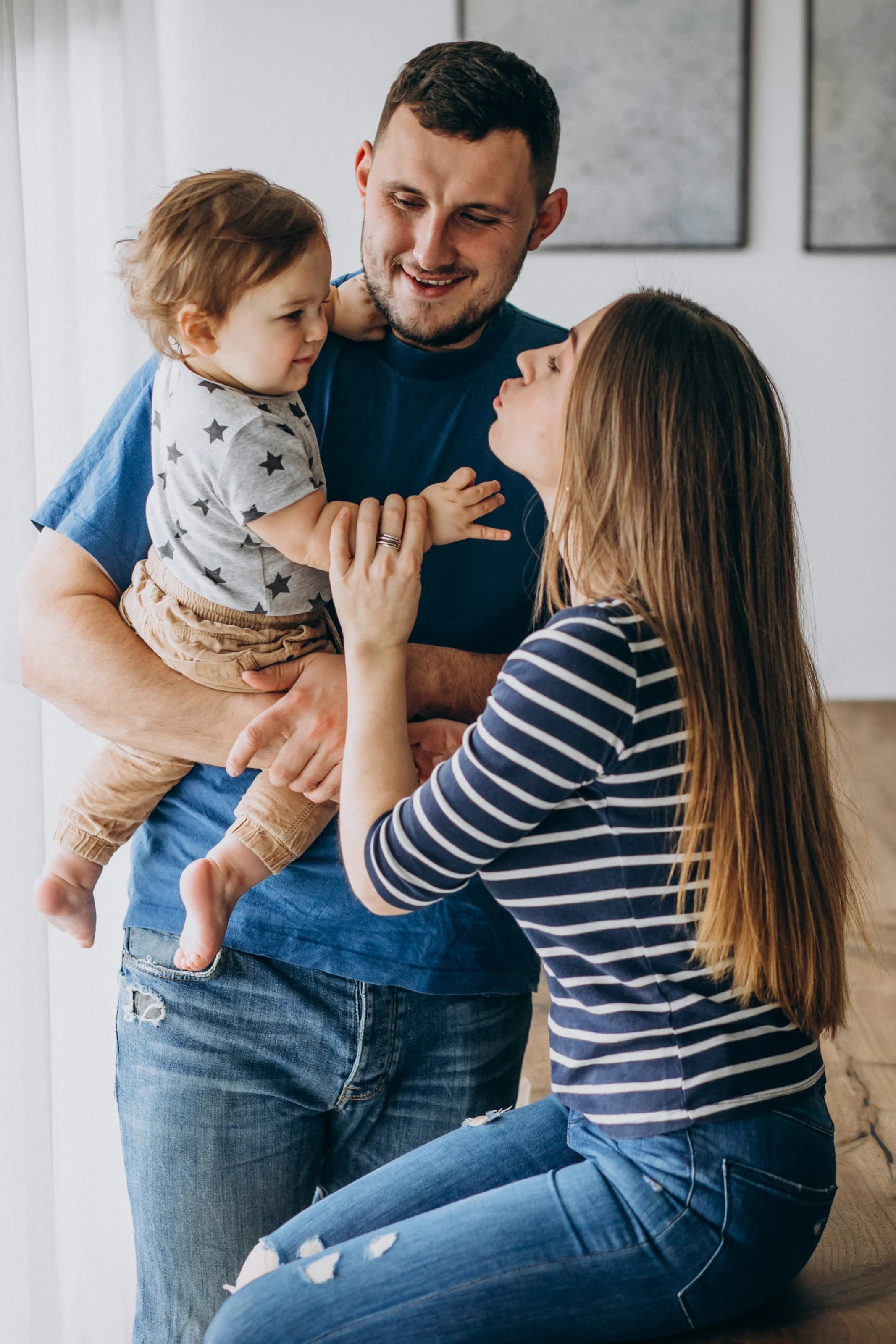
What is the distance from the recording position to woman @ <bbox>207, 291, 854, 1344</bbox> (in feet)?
3.23

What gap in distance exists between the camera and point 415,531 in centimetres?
123

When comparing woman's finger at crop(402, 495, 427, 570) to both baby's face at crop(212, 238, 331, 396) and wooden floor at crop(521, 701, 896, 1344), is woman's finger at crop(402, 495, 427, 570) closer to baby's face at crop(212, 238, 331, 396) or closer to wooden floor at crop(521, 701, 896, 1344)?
baby's face at crop(212, 238, 331, 396)

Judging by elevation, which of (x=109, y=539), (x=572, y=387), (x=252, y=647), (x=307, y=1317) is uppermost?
(x=572, y=387)

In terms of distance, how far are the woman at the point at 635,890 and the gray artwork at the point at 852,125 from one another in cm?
389

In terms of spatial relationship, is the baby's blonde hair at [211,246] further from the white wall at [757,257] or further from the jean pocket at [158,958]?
the white wall at [757,257]

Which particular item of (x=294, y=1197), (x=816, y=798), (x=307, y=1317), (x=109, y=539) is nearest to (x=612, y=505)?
(x=816, y=798)

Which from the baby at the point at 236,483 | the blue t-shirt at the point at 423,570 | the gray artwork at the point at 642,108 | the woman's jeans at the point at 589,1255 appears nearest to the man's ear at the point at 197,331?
the baby at the point at 236,483

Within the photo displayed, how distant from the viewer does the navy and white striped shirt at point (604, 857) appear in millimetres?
985

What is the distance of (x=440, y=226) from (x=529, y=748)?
0.69 meters

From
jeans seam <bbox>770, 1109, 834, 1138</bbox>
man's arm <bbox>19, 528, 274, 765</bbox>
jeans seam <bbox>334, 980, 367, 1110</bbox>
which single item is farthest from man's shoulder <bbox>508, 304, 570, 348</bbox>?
jeans seam <bbox>770, 1109, 834, 1138</bbox>

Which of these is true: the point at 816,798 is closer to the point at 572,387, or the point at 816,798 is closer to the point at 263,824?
the point at 572,387

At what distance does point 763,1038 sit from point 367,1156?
1.90 feet

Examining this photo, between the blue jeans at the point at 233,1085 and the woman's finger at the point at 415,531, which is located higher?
the woman's finger at the point at 415,531

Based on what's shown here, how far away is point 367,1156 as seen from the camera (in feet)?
4.62
